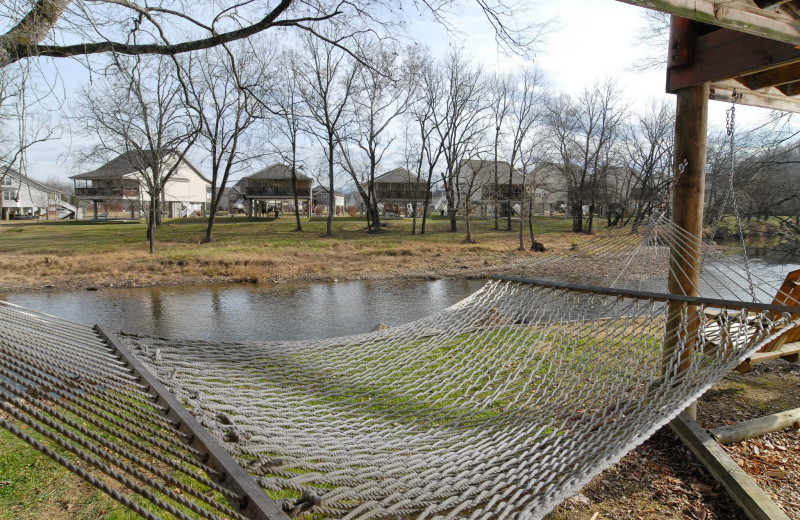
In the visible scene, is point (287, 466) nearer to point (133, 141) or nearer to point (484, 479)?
point (484, 479)

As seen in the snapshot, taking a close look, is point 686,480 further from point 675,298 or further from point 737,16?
point 737,16

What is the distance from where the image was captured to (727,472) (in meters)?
2.66

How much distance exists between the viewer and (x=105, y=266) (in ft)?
45.4

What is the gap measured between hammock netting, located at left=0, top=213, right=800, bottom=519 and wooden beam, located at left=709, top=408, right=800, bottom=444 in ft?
1.60

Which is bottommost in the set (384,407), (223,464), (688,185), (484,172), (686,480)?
(686,480)

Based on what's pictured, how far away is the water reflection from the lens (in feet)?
27.4

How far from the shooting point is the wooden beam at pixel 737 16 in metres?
2.12

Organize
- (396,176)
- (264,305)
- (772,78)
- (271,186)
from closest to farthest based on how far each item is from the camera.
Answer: (772,78) < (264,305) < (271,186) < (396,176)

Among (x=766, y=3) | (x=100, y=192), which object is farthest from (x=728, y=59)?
(x=100, y=192)

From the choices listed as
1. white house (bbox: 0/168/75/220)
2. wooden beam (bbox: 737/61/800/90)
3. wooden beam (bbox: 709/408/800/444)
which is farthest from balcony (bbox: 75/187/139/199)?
wooden beam (bbox: 709/408/800/444)

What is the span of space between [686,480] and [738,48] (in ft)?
8.28

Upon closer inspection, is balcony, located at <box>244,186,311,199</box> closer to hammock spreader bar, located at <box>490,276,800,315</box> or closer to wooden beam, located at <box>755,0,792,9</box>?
hammock spreader bar, located at <box>490,276,800,315</box>

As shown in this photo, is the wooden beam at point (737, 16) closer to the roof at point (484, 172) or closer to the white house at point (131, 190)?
the roof at point (484, 172)

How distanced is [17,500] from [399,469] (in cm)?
183
